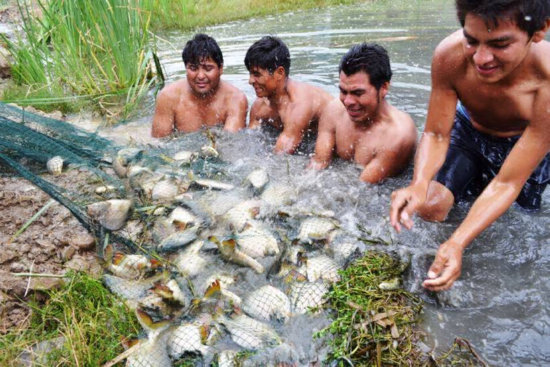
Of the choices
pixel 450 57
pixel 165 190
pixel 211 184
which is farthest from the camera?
pixel 211 184

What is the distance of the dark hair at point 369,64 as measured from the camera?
3264mm

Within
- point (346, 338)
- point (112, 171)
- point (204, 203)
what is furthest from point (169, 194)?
point (346, 338)

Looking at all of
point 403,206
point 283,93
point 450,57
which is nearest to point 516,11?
point 450,57

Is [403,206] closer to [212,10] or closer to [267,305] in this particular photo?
[267,305]

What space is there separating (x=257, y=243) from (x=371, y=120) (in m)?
1.53

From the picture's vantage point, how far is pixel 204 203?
299cm

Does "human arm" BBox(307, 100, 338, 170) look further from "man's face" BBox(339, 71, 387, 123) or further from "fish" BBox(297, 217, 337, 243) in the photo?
"fish" BBox(297, 217, 337, 243)

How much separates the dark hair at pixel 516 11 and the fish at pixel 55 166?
2.80 meters

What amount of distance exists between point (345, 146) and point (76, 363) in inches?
99.6

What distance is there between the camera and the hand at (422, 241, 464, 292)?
1.87 metres

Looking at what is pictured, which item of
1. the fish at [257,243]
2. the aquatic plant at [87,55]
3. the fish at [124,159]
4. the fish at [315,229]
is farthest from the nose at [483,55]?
the aquatic plant at [87,55]

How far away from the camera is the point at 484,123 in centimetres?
283

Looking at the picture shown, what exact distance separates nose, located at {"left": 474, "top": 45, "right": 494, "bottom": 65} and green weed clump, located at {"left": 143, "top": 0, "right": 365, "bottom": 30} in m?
7.61

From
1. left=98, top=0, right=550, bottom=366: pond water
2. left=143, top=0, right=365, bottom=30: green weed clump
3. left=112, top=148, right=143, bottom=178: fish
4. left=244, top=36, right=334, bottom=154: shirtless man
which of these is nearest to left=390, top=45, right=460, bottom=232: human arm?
left=98, top=0, right=550, bottom=366: pond water
